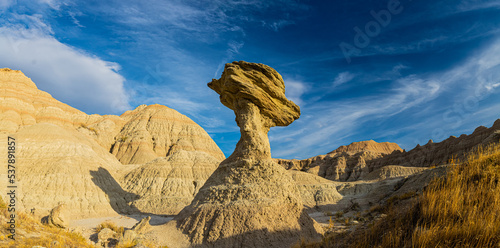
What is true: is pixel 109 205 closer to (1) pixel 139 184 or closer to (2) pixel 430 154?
(1) pixel 139 184

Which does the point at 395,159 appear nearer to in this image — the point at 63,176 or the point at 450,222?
the point at 63,176

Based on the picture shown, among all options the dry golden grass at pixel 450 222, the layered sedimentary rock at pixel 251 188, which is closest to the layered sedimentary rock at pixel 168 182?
the layered sedimentary rock at pixel 251 188

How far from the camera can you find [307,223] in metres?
15.5

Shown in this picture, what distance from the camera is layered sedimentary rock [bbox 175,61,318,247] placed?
47.4 feet

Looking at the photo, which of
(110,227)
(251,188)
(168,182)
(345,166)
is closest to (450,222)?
(251,188)

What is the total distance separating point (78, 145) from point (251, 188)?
103 feet

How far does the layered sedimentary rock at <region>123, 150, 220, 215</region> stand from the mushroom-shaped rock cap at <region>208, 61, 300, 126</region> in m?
22.4

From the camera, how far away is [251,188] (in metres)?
16.3

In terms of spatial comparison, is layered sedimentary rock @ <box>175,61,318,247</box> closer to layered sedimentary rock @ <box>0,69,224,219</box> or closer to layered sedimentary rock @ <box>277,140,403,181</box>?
layered sedimentary rock @ <box>0,69,224,219</box>

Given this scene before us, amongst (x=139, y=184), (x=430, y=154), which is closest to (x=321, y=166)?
(x=430, y=154)

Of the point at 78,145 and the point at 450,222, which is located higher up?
the point at 78,145

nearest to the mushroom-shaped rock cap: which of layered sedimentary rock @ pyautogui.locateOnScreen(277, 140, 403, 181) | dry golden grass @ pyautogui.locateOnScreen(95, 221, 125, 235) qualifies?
dry golden grass @ pyautogui.locateOnScreen(95, 221, 125, 235)

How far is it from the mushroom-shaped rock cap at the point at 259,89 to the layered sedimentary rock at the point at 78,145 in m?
20.4

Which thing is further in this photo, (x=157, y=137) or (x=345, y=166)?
(x=345, y=166)
